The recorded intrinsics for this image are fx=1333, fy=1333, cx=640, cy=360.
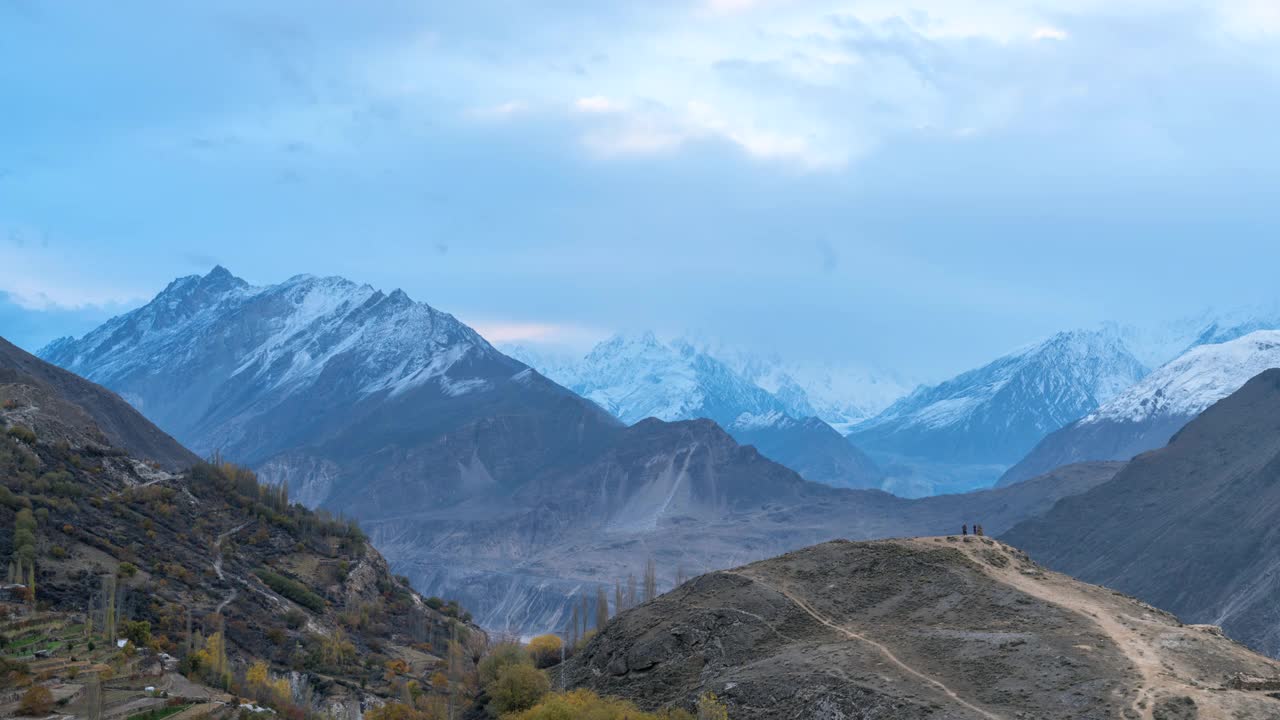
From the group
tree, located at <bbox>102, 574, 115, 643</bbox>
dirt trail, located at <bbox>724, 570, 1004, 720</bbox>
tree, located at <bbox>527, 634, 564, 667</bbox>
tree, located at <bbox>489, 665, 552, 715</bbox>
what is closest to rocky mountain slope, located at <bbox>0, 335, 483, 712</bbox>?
tree, located at <bbox>102, 574, 115, 643</bbox>

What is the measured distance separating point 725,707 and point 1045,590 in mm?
18929

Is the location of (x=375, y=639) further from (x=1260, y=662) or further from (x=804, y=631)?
(x=1260, y=662)

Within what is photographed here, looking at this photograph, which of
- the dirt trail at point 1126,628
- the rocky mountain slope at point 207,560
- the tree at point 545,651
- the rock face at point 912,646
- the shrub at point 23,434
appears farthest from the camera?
the shrub at point 23,434

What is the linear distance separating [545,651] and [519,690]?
63.5ft

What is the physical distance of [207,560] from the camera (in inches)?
4611

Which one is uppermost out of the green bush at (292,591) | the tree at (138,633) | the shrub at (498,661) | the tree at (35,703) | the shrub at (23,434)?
the shrub at (23,434)

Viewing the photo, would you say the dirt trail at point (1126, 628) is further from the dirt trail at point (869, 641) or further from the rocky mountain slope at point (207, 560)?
the rocky mountain slope at point (207, 560)

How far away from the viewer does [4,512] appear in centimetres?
10256

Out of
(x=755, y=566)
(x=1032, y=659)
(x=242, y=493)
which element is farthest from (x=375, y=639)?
(x=1032, y=659)

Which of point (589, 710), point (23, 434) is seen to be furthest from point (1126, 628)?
point (23, 434)

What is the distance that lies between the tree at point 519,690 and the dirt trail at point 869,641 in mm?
11834

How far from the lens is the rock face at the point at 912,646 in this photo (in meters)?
55.8

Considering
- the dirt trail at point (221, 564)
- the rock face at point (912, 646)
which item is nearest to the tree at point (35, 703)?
the rock face at point (912, 646)

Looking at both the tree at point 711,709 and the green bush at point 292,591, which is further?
the green bush at point 292,591
